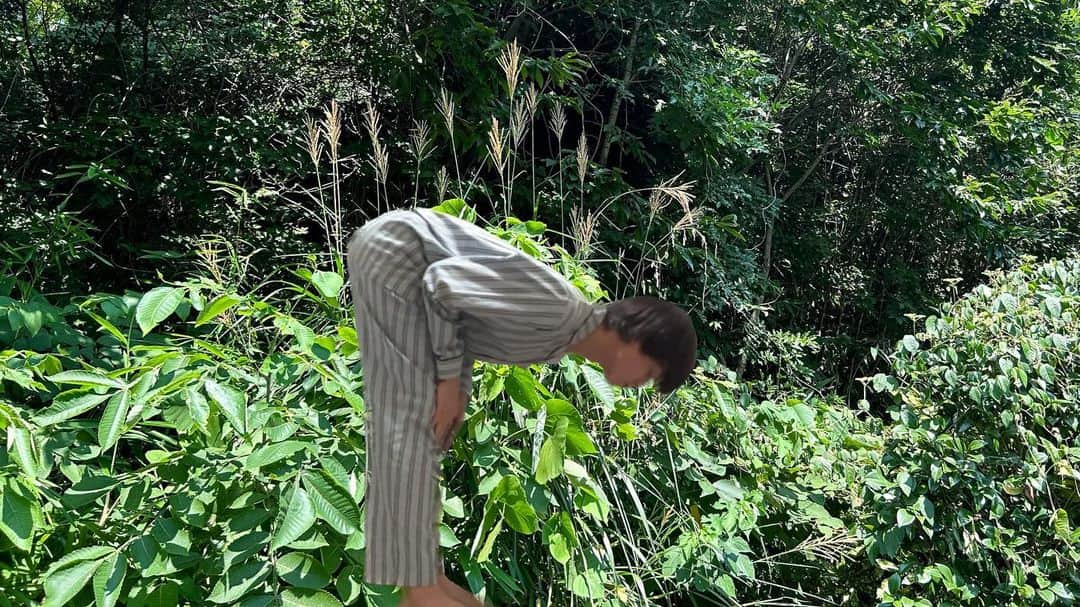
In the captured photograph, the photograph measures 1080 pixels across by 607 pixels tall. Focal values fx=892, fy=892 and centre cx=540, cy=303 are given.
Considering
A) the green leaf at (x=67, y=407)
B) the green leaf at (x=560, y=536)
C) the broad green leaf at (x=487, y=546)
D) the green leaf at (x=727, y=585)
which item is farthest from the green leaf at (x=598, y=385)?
the green leaf at (x=67, y=407)

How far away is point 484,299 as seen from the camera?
124 cm

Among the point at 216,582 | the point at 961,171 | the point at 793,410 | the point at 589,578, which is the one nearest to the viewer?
the point at 216,582

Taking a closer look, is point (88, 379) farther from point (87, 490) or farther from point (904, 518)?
point (904, 518)

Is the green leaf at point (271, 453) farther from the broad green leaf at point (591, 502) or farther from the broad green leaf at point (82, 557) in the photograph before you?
the broad green leaf at point (591, 502)

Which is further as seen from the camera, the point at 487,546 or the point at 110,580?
the point at 487,546

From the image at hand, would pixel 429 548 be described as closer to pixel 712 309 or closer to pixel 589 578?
pixel 589 578

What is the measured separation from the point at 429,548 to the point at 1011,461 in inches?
75.8

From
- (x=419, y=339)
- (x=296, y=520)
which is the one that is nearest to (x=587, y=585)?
(x=296, y=520)

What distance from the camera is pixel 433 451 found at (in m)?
1.32

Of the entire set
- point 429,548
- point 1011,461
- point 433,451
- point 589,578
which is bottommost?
point 589,578

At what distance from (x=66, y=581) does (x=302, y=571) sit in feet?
1.38

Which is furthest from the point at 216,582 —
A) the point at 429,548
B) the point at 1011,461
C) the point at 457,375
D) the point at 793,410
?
the point at 1011,461

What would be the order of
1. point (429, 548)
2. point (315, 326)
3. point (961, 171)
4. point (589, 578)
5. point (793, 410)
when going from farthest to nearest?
1. point (961, 171)
2. point (793, 410)
3. point (315, 326)
4. point (589, 578)
5. point (429, 548)

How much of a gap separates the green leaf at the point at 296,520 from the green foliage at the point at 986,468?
1.58m
